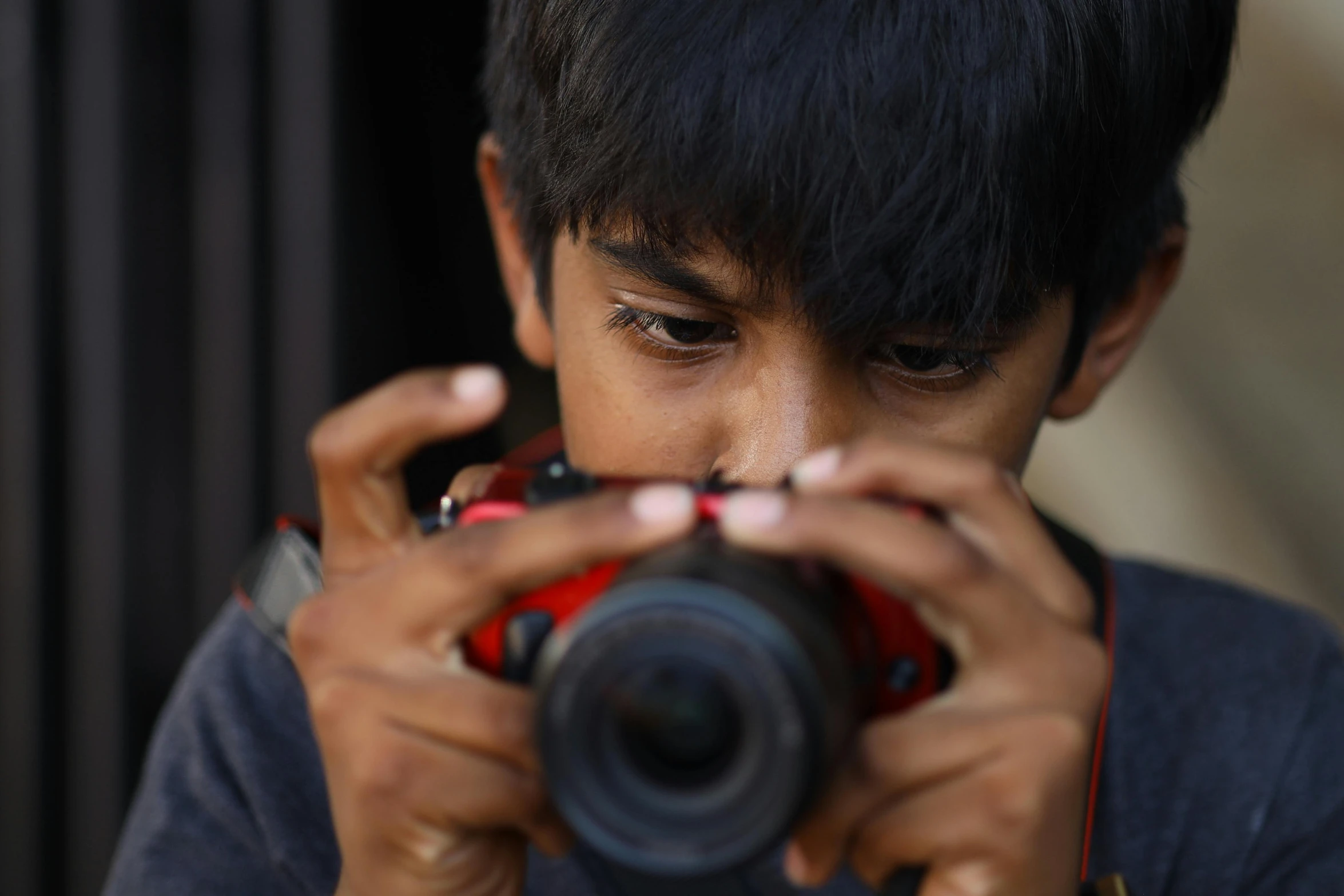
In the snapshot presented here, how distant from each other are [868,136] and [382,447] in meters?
0.29

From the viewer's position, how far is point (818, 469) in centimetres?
56

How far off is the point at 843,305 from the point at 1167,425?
1.28 metres

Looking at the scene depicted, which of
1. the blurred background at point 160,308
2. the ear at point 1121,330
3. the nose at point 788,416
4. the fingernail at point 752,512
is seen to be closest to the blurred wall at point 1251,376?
the ear at point 1121,330

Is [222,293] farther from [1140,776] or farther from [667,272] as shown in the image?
[1140,776]

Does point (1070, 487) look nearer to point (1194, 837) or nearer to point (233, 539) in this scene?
point (1194, 837)

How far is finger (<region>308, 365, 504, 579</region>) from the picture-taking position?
58 cm

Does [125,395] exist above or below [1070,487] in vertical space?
above

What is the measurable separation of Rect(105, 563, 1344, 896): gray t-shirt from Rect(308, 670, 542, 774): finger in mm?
Answer: 326

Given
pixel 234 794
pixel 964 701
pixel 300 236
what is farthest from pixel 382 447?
pixel 300 236

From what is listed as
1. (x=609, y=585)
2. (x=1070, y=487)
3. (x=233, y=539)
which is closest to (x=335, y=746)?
(x=609, y=585)

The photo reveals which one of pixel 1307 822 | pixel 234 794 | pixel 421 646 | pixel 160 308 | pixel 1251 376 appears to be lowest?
pixel 1251 376

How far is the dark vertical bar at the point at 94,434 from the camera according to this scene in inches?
51.2

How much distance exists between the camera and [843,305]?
0.70 metres

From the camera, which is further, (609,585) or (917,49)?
(917,49)
